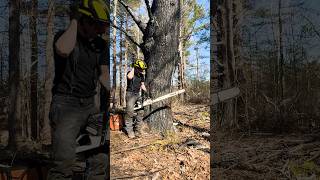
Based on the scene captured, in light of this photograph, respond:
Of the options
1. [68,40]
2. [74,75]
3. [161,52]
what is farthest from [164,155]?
[68,40]

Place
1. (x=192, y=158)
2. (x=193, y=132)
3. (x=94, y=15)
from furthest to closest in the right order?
(x=193, y=132), (x=192, y=158), (x=94, y=15)

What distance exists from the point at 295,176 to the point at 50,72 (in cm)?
196

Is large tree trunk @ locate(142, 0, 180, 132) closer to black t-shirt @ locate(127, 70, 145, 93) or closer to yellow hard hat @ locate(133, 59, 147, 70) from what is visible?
yellow hard hat @ locate(133, 59, 147, 70)

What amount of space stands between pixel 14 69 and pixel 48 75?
31 cm

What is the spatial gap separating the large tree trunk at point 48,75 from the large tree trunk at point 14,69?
235mm

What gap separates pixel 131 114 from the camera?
4402 mm

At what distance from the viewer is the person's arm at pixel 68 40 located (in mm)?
2609

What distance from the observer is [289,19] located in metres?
2.69

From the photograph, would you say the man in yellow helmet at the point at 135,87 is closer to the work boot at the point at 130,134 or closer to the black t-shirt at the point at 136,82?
the black t-shirt at the point at 136,82

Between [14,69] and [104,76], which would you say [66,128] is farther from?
[14,69]

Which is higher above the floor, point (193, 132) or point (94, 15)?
point (94, 15)

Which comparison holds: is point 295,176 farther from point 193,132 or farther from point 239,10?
point 193,132

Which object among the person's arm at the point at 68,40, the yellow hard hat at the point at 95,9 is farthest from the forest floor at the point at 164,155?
the yellow hard hat at the point at 95,9

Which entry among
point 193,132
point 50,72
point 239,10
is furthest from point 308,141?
point 50,72
